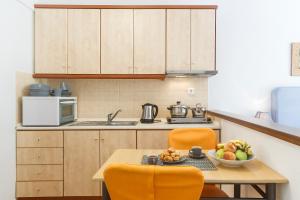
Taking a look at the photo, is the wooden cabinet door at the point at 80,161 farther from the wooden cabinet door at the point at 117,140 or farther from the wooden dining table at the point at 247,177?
the wooden dining table at the point at 247,177

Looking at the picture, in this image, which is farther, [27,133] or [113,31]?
[113,31]

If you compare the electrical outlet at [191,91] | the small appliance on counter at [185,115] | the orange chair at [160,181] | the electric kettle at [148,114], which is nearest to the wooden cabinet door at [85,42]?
the electric kettle at [148,114]

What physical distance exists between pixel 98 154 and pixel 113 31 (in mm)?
1485

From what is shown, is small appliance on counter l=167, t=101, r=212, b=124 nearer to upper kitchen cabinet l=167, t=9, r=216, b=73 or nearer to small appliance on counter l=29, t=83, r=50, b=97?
upper kitchen cabinet l=167, t=9, r=216, b=73

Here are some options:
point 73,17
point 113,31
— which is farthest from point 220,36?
point 73,17

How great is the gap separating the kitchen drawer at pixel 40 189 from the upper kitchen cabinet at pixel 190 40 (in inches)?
72.8

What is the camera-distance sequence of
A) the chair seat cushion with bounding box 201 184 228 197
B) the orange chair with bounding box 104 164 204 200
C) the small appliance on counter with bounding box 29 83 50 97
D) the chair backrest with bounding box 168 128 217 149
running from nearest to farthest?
the orange chair with bounding box 104 164 204 200 → the chair seat cushion with bounding box 201 184 228 197 → the chair backrest with bounding box 168 128 217 149 → the small appliance on counter with bounding box 29 83 50 97

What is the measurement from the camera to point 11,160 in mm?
2771

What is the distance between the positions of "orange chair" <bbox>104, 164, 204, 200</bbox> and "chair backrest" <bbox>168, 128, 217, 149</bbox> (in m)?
1.10

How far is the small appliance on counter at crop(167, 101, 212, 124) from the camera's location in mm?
3105

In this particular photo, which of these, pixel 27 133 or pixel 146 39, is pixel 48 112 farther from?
pixel 146 39

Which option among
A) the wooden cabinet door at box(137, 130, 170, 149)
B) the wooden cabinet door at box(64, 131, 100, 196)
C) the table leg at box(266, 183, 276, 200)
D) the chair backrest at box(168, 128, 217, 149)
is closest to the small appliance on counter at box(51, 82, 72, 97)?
the wooden cabinet door at box(64, 131, 100, 196)

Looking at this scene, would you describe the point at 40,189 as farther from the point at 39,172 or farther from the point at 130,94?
the point at 130,94

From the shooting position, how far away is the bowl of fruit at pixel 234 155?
1.51 m
